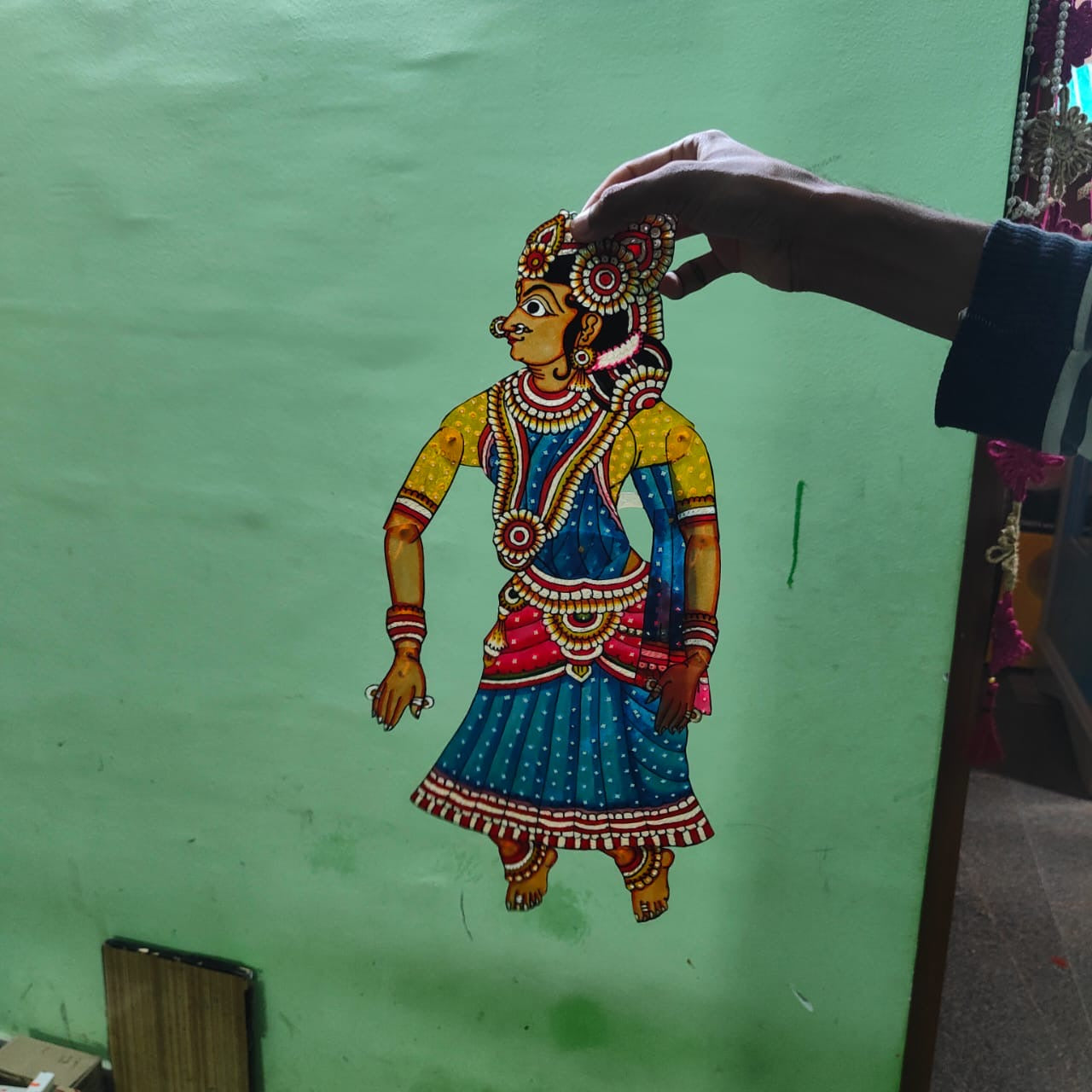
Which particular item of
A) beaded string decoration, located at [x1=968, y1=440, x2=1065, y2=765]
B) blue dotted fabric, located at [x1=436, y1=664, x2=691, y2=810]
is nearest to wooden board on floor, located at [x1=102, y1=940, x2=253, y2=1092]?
blue dotted fabric, located at [x1=436, y1=664, x2=691, y2=810]

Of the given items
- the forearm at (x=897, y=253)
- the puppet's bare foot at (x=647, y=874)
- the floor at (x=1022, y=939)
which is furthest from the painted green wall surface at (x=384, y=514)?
the floor at (x=1022, y=939)

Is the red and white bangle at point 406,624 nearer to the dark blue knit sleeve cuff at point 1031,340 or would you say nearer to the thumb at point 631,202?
the thumb at point 631,202

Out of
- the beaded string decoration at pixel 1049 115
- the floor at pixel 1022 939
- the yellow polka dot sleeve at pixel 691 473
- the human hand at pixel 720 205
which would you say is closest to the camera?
the human hand at pixel 720 205

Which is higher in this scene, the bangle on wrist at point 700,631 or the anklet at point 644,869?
the bangle on wrist at point 700,631

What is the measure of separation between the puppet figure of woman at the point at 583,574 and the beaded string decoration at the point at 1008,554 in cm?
30

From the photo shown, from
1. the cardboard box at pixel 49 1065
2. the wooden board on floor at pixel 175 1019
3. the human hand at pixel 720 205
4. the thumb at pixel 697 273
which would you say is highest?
the human hand at pixel 720 205

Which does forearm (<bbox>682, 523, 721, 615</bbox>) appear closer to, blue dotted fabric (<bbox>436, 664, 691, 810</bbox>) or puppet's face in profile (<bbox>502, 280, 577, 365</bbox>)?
blue dotted fabric (<bbox>436, 664, 691, 810</bbox>)

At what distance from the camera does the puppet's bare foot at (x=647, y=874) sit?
106 cm

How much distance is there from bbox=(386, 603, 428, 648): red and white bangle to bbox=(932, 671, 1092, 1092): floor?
145 centimetres

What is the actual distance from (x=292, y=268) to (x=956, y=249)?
76 cm

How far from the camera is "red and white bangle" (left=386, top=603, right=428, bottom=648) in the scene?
1089mm

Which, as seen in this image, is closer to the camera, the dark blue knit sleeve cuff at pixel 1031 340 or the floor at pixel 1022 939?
the dark blue knit sleeve cuff at pixel 1031 340

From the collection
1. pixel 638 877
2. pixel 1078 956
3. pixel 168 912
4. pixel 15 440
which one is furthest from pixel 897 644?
pixel 1078 956

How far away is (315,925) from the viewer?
122 cm
